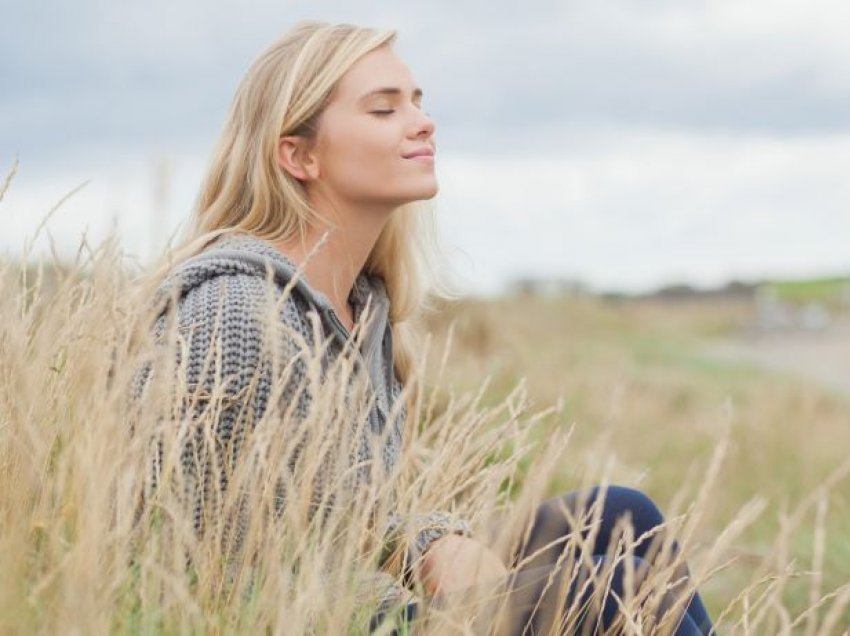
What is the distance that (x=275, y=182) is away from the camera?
3182 mm

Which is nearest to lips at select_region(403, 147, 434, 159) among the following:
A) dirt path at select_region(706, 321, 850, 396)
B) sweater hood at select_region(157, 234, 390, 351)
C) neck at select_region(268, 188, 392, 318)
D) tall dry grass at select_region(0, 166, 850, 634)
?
neck at select_region(268, 188, 392, 318)

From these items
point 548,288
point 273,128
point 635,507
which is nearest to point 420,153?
point 273,128

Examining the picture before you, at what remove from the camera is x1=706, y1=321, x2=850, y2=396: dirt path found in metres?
28.5

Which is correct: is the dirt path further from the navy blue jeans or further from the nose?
the navy blue jeans

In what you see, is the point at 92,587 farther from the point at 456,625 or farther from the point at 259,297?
the point at 259,297

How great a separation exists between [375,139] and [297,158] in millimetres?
209

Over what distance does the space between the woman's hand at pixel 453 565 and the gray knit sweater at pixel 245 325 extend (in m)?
0.03

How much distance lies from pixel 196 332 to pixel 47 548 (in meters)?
0.64

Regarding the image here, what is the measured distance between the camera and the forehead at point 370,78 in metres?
3.19

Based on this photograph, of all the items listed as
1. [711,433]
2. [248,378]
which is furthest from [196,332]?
[711,433]

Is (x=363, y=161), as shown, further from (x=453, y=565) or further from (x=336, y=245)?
(x=453, y=565)

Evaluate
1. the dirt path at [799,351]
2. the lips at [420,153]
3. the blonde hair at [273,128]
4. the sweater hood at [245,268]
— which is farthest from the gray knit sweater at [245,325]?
the dirt path at [799,351]

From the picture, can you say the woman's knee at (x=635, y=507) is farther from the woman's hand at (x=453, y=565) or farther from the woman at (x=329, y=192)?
the woman's hand at (x=453, y=565)

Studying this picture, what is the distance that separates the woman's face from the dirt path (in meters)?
20.7
